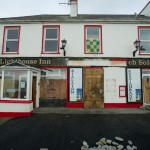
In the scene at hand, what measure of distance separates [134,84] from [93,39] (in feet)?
14.6

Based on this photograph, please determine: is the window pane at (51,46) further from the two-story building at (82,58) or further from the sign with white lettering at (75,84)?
the sign with white lettering at (75,84)

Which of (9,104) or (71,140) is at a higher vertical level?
(9,104)

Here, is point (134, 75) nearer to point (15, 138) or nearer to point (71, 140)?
point (71, 140)

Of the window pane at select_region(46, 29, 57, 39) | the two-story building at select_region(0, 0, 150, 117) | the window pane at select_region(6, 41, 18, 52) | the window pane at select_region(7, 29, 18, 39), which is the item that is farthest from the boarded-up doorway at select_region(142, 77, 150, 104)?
the window pane at select_region(7, 29, 18, 39)

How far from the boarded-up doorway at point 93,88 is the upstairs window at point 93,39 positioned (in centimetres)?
145

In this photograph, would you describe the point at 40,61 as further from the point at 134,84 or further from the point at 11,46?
the point at 134,84

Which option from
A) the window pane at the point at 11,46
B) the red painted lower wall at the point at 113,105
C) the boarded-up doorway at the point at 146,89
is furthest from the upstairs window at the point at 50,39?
the boarded-up doorway at the point at 146,89

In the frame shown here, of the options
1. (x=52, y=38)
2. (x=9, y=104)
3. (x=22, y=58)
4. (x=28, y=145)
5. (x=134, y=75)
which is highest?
(x=52, y=38)

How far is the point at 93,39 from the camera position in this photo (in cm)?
1297

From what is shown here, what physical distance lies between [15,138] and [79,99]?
242 inches

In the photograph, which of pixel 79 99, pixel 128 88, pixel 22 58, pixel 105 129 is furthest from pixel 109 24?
pixel 105 129

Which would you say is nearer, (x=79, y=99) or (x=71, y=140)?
(x=71, y=140)

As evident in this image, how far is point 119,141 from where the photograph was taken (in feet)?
21.1

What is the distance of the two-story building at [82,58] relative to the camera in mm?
12359
